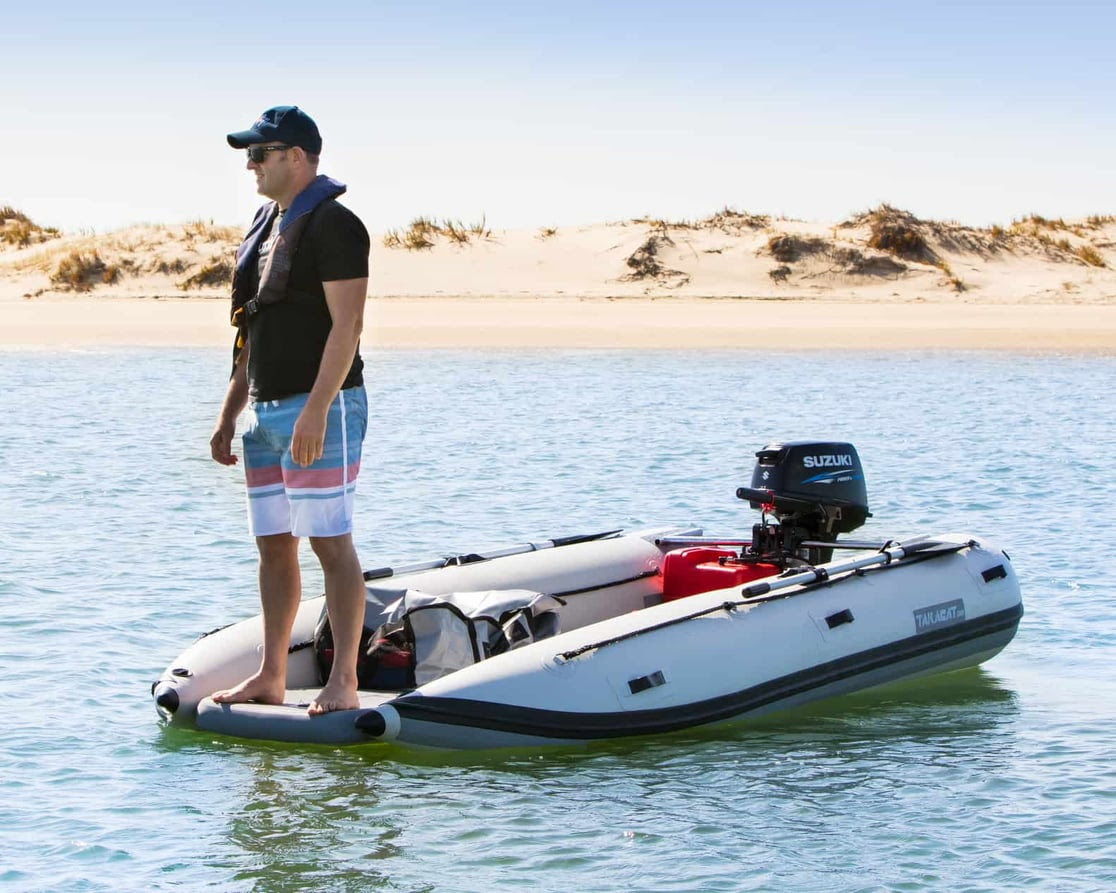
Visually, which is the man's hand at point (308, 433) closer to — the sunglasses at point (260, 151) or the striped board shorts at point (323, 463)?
the striped board shorts at point (323, 463)

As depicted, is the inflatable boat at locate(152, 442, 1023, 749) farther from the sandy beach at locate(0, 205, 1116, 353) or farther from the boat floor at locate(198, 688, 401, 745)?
the sandy beach at locate(0, 205, 1116, 353)

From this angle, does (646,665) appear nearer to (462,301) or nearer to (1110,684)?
(1110,684)

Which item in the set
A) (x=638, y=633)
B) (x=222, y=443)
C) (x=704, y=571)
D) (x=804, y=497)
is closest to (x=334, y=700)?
(x=222, y=443)

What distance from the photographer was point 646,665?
5.28 m

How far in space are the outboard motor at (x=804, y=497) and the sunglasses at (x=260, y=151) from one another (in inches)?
93.8

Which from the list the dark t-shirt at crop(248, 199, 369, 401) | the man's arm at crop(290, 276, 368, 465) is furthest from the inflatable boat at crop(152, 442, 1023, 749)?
the dark t-shirt at crop(248, 199, 369, 401)

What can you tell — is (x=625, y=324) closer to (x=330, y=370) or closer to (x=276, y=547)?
(x=276, y=547)

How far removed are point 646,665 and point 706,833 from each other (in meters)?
0.85

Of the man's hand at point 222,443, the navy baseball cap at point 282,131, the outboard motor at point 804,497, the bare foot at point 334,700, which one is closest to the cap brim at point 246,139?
the navy baseball cap at point 282,131

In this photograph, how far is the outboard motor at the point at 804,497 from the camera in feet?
20.6

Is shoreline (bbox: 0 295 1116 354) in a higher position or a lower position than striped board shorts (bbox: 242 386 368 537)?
higher

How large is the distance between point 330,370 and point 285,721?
1.12m

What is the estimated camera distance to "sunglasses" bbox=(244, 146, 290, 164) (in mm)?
4699

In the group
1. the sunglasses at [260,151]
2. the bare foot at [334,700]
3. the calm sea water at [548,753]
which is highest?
the sunglasses at [260,151]
